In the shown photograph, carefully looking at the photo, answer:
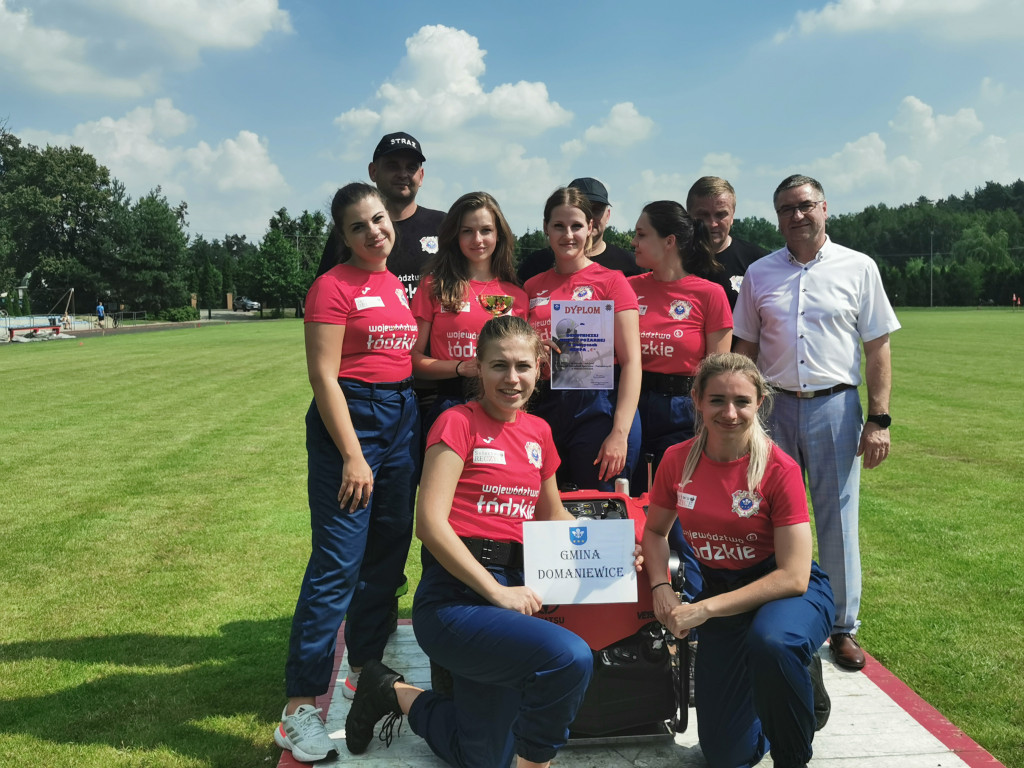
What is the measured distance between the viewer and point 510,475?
3115 millimetres

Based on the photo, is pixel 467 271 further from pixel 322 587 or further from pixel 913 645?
pixel 913 645

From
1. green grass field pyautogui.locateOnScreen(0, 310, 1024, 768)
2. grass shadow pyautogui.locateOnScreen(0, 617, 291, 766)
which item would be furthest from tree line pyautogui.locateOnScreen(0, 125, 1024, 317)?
grass shadow pyautogui.locateOnScreen(0, 617, 291, 766)

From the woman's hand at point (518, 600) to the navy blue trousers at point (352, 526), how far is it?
894 mm

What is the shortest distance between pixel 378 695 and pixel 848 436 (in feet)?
9.04

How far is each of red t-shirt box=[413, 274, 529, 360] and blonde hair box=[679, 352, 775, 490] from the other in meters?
Answer: 1.11

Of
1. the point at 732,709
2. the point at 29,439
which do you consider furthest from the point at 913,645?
the point at 29,439

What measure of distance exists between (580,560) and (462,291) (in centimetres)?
145

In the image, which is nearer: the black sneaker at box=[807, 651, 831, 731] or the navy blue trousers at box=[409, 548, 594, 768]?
the navy blue trousers at box=[409, 548, 594, 768]

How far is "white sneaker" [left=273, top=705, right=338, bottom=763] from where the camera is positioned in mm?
3250

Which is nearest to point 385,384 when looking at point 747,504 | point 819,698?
point 747,504

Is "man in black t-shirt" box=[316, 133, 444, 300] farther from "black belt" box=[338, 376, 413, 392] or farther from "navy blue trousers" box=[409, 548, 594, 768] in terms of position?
"navy blue trousers" box=[409, 548, 594, 768]

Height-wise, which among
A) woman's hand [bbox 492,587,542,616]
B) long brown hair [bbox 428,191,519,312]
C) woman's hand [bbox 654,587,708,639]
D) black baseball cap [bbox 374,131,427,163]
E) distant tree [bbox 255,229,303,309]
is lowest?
woman's hand [bbox 654,587,708,639]

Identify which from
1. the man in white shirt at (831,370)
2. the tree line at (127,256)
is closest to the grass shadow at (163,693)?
the man in white shirt at (831,370)

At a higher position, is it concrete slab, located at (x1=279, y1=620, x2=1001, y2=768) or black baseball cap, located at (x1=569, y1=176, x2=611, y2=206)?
black baseball cap, located at (x1=569, y1=176, x2=611, y2=206)
